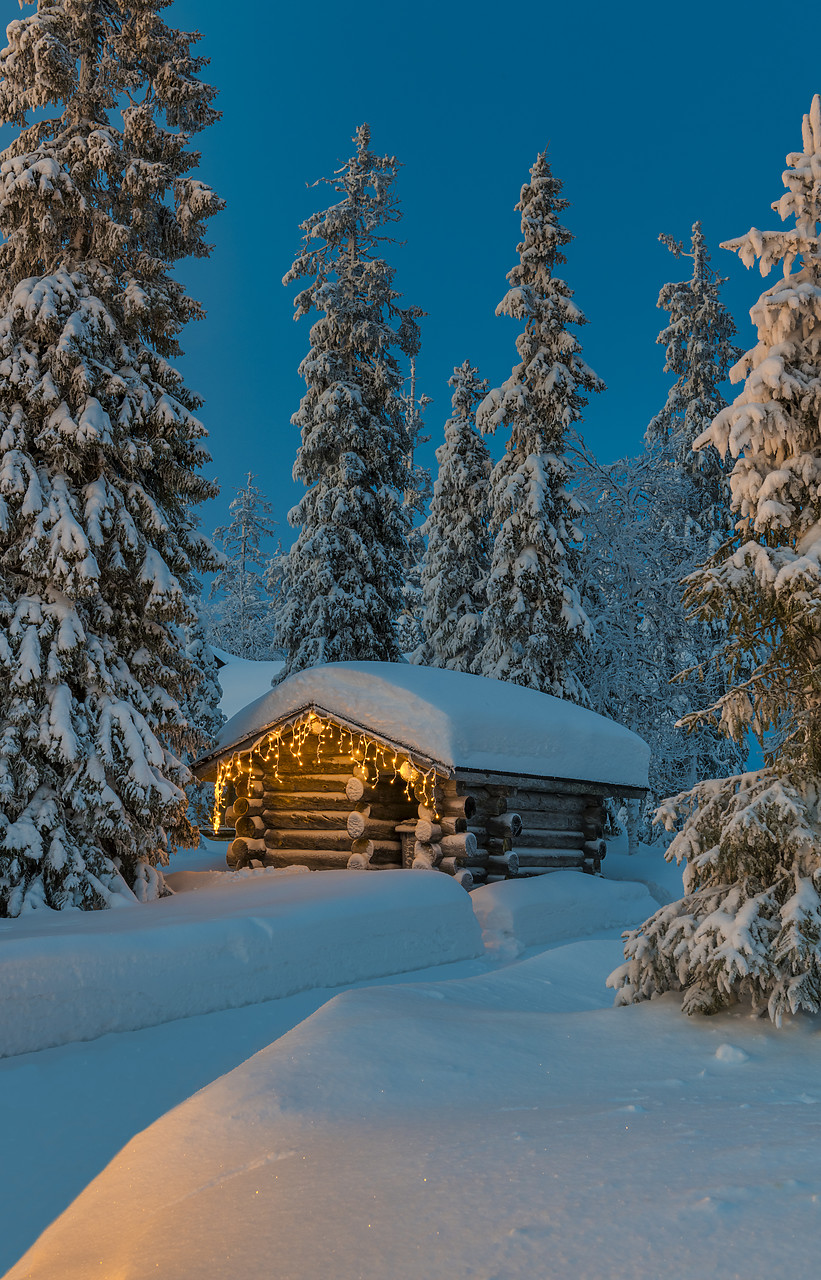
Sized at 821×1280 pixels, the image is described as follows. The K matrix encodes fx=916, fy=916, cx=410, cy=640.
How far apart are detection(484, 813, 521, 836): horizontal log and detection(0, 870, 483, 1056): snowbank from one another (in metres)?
2.37

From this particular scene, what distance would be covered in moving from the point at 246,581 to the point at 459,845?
50.6 meters

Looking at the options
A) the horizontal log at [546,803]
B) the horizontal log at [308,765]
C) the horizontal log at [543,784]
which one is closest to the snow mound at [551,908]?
the horizontal log at [546,803]

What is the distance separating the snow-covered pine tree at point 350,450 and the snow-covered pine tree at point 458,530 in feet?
12.4

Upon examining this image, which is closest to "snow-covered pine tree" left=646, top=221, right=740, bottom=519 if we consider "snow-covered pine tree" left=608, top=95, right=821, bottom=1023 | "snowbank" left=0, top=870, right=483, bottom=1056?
"snowbank" left=0, top=870, right=483, bottom=1056

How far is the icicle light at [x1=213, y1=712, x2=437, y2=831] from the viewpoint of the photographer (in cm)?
1416

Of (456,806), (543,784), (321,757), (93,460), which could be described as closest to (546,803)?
(543,784)

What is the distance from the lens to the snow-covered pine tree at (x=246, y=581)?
61594 mm

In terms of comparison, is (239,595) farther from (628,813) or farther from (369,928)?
(369,928)

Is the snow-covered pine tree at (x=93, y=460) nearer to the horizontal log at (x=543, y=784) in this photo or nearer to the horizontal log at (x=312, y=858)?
the horizontal log at (x=312, y=858)

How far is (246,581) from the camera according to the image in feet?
205

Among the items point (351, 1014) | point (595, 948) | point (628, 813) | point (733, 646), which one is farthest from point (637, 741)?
point (351, 1014)

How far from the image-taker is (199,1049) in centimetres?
800

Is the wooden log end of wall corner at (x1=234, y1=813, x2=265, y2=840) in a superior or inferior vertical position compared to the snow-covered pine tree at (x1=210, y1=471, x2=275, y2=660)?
inferior

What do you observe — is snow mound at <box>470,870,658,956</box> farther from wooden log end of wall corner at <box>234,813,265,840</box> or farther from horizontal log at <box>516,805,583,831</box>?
wooden log end of wall corner at <box>234,813,265,840</box>
